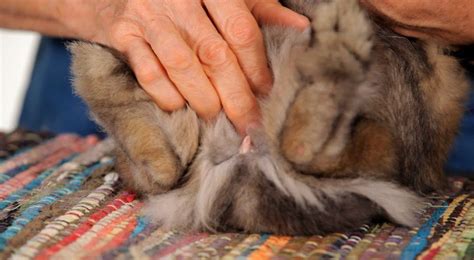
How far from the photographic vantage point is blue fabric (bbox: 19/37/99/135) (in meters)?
2.22

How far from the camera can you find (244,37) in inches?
51.3

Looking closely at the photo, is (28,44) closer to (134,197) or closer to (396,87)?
(134,197)

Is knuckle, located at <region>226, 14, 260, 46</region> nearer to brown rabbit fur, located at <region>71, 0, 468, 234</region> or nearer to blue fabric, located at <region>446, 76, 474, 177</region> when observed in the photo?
brown rabbit fur, located at <region>71, 0, 468, 234</region>

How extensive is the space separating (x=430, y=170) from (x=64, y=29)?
3.48 feet

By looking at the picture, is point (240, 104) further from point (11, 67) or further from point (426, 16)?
point (11, 67)

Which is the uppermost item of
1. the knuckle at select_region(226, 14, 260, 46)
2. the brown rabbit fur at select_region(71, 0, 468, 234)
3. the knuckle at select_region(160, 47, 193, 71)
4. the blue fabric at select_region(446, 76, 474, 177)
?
the knuckle at select_region(226, 14, 260, 46)

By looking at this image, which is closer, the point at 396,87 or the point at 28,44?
the point at 396,87

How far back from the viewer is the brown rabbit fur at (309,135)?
112 cm

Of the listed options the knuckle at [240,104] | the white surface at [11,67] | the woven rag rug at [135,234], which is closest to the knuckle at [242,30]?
the knuckle at [240,104]

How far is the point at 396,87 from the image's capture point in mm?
1311

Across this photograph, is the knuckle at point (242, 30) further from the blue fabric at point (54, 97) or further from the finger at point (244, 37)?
the blue fabric at point (54, 97)

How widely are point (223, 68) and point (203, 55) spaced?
2.0 inches

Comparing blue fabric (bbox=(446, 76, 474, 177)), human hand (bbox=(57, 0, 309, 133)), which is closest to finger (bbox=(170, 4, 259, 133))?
human hand (bbox=(57, 0, 309, 133))

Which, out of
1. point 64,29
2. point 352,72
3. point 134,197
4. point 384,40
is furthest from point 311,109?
point 64,29
